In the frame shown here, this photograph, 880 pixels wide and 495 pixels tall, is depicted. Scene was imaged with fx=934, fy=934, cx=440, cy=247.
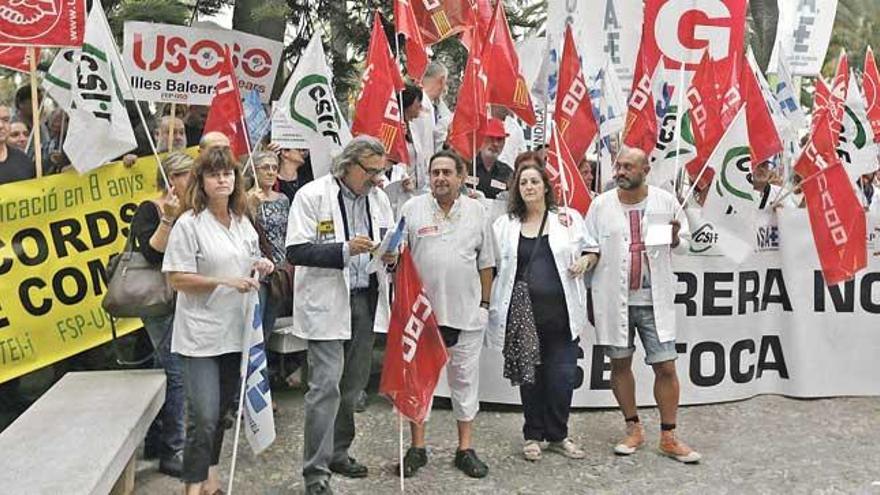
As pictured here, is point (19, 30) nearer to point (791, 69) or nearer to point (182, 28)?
point (182, 28)

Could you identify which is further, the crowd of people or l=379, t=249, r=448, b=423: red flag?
l=379, t=249, r=448, b=423: red flag

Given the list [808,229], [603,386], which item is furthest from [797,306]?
[603,386]

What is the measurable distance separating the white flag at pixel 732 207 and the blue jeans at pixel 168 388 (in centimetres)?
384

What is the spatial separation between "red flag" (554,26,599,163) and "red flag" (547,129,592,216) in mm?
490

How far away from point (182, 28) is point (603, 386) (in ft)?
13.6

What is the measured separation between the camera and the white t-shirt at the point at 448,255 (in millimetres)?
5484

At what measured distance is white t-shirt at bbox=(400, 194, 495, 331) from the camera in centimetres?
548

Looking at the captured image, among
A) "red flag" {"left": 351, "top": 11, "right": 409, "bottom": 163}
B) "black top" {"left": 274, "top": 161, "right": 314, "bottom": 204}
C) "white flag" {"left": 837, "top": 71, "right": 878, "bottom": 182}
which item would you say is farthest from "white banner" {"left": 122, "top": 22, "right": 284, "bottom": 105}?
"white flag" {"left": 837, "top": 71, "right": 878, "bottom": 182}

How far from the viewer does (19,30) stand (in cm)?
610

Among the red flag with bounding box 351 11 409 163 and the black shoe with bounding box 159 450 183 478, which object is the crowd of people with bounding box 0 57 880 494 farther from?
the red flag with bounding box 351 11 409 163

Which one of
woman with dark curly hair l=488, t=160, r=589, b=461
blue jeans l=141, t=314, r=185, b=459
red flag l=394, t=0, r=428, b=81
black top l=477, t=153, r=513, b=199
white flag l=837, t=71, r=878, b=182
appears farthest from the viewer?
white flag l=837, t=71, r=878, b=182

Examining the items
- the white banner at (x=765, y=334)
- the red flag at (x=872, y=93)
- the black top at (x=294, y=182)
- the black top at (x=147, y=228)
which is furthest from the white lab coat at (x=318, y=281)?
the red flag at (x=872, y=93)

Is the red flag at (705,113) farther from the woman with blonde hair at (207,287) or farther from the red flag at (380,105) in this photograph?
the woman with blonde hair at (207,287)

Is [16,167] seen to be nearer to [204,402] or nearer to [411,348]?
[204,402]
